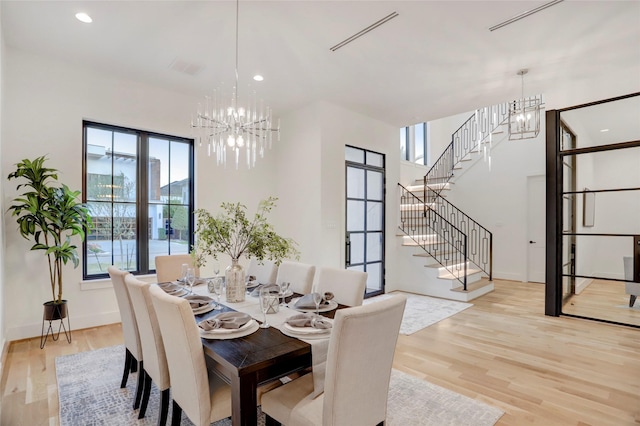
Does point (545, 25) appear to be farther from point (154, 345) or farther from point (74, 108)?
point (74, 108)

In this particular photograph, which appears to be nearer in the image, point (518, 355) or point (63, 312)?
point (518, 355)

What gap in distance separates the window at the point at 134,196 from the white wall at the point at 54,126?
22 centimetres

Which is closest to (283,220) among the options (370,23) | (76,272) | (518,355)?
(76,272)

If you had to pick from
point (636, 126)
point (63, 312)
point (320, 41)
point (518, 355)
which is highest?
point (320, 41)

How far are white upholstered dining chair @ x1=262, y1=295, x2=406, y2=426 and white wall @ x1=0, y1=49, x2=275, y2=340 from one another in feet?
11.6

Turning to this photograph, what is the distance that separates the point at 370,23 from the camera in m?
3.16

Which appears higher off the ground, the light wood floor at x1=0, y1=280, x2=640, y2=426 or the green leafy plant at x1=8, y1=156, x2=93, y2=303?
the green leafy plant at x1=8, y1=156, x2=93, y2=303

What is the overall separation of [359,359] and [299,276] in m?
1.67

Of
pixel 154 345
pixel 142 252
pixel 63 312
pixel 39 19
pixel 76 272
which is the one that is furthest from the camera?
pixel 142 252

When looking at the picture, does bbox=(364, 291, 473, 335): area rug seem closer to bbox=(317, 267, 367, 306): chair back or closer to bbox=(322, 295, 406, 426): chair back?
bbox=(317, 267, 367, 306): chair back

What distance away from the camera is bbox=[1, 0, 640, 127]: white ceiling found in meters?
2.96

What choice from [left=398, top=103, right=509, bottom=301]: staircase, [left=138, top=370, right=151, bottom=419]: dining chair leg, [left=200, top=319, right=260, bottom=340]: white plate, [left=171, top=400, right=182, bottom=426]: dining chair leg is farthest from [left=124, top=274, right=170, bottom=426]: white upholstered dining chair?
[left=398, top=103, right=509, bottom=301]: staircase

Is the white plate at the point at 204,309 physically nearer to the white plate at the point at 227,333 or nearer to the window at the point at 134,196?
the white plate at the point at 227,333

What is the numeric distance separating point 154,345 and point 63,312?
93.9 inches
